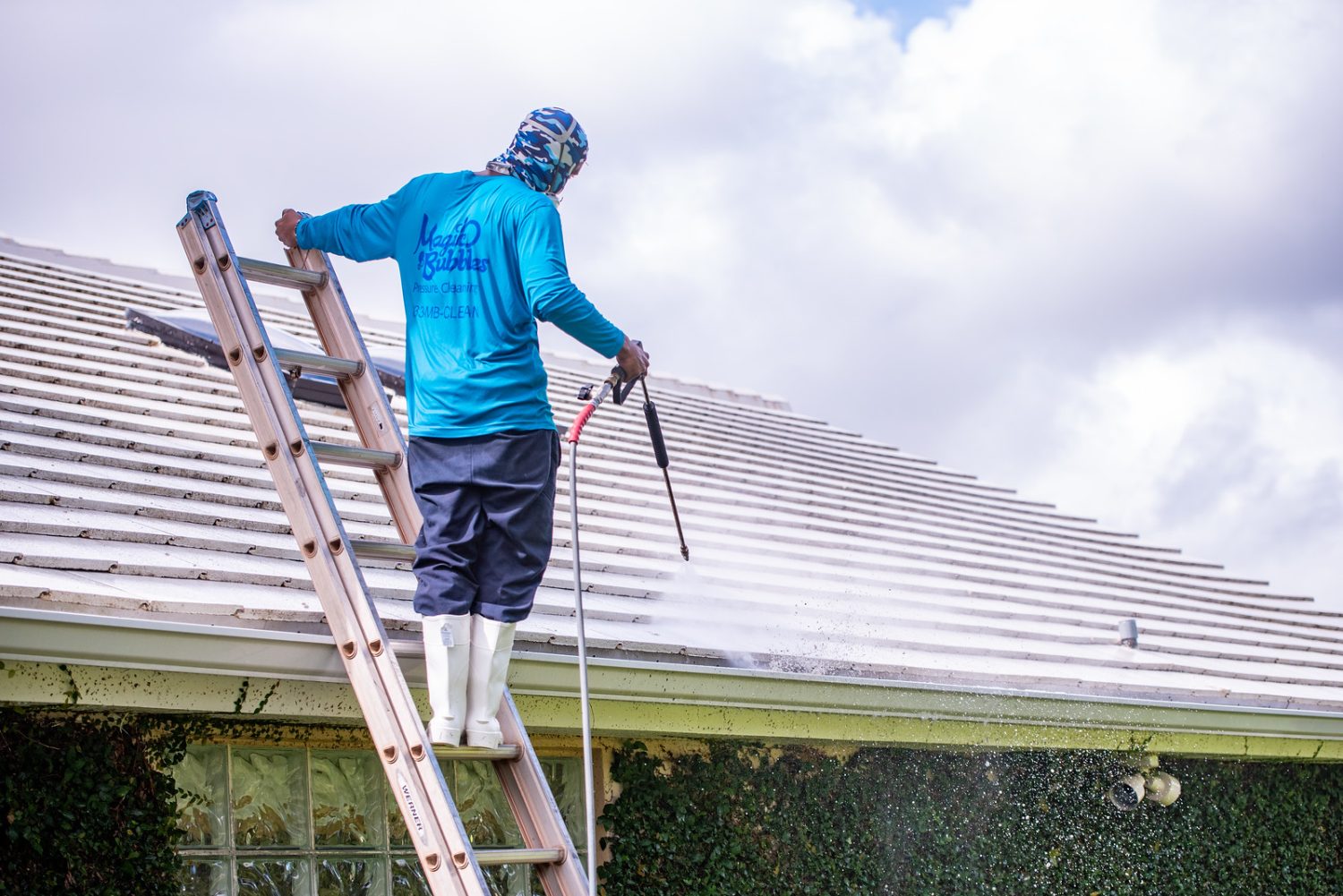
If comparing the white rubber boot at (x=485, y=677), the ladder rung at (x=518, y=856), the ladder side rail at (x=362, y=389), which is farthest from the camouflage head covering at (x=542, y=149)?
the ladder rung at (x=518, y=856)

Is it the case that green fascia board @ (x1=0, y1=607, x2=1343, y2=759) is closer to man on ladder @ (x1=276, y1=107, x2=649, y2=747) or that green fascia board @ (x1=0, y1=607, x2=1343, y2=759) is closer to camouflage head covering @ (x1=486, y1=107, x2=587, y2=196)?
man on ladder @ (x1=276, y1=107, x2=649, y2=747)

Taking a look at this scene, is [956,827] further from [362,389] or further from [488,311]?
[488,311]

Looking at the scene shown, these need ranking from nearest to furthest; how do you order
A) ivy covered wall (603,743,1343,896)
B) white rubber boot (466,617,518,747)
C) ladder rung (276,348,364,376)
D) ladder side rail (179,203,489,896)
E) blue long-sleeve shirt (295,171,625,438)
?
ladder side rail (179,203,489,896) < white rubber boot (466,617,518,747) < blue long-sleeve shirt (295,171,625,438) < ladder rung (276,348,364,376) < ivy covered wall (603,743,1343,896)

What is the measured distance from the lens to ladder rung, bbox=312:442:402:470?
4.08 meters

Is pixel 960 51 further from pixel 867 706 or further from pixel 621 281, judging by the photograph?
pixel 867 706

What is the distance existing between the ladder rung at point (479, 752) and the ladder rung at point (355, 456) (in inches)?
37.0

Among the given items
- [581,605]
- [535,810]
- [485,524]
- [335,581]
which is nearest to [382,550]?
[335,581]

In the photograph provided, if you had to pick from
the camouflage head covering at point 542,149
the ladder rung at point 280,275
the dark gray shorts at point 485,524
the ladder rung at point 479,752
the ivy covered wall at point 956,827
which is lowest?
the ivy covered wall at point 956,827

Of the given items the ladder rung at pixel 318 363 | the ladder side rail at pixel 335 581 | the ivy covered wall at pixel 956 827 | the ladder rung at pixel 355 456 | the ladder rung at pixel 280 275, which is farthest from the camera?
the ivy covered wall at pixel 956 827

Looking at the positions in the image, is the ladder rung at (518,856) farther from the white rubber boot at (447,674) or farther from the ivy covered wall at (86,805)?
the ivy covered wall at (86,805)

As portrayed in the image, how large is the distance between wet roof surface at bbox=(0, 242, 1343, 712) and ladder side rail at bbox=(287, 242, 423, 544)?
400mm

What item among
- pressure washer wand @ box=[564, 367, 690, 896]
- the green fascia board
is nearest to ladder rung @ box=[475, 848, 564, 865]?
pressure washer wand @ box=[564, 367, 690, 896]

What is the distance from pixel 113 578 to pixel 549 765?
214 centimetres

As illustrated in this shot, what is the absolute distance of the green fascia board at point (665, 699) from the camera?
359 centimetres
